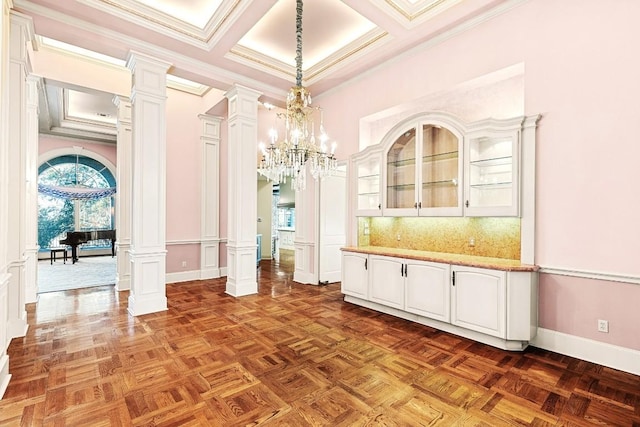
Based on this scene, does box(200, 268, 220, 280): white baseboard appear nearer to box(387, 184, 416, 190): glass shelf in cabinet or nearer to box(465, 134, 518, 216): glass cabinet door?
box(387, 184, 416, 190): glass shelf in cabinet

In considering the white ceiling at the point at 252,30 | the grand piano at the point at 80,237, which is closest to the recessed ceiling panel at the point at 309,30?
the white ceiling at the point at 252,30

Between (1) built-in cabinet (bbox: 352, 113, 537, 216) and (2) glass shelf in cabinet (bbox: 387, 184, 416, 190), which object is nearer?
(1) built-in cabinet (bbox: 352, 113, 537, 216)

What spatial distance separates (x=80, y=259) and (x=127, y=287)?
5.29 meters

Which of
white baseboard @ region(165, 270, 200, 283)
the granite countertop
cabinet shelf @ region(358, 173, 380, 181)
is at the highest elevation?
cabinet shelf @ region(358, 173, 380, 181)

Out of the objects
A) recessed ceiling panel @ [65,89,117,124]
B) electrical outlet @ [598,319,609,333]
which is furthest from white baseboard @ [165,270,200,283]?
electrical outlet @ [598,319,609,333]

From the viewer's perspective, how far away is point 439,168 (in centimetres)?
384

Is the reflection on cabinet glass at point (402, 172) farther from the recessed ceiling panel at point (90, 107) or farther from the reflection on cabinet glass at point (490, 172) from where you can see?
the recessed ceiling panel at point (90, 107)

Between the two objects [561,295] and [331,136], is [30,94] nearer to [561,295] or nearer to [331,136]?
[331,136]

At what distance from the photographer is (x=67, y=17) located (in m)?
3.51

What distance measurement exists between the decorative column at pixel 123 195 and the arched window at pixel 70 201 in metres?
5.20

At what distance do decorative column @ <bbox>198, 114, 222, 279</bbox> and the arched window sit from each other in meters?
5.53

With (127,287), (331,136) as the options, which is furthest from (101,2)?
(127,287)

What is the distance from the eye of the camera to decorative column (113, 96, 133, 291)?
548 cm

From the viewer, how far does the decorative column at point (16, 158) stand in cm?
332
